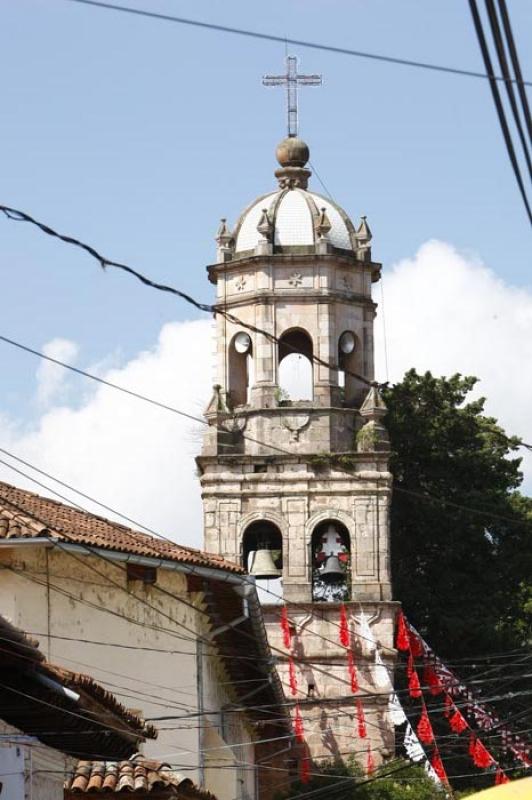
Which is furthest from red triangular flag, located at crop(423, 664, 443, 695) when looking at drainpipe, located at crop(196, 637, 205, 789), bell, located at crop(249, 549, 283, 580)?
drainpipe, located at crop(196, 637, 205, 789)

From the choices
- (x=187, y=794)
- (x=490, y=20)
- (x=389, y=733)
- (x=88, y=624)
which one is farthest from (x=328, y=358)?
(x=490, y=20)

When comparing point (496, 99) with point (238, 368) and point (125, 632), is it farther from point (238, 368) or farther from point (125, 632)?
point (238, 368)

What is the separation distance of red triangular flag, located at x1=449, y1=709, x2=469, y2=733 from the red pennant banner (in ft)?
11.5

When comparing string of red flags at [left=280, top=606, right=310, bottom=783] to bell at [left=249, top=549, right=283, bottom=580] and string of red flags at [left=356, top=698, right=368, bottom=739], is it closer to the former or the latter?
bell at [left=249, top=549, right=283, bottom=580]

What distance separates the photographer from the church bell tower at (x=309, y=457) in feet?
161

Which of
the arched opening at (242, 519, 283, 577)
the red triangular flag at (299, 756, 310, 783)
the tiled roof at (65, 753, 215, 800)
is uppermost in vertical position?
the arched opening at (242, 519, 283, 577)

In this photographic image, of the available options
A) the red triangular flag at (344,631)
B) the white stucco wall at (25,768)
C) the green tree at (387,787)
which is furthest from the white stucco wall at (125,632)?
the red triangular flag at (344,631)

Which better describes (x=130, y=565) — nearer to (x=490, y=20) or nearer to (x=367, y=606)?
(x=490, y=20)

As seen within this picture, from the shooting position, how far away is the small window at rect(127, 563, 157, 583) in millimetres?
26748

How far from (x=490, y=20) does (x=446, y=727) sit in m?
41.7

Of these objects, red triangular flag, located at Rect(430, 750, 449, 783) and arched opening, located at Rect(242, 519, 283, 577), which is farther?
arched opening, located at Rect(242, 519, 283, 577)

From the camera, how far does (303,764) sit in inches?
1847

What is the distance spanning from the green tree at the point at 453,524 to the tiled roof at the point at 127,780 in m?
31.4

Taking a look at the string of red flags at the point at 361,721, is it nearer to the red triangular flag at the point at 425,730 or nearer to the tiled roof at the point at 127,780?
the red triangular flag at the point at 425,730
